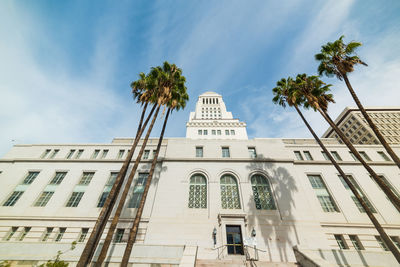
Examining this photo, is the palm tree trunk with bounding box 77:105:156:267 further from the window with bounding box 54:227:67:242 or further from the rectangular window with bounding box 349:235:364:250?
the rectangular window with bounding box 349:235:364:250

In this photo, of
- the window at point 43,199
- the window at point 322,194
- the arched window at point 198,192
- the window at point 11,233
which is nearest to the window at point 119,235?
the arched window at point 198,192

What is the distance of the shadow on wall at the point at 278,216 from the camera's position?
13094 mm

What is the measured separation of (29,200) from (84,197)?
20.9ft

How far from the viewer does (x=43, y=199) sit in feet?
56.4

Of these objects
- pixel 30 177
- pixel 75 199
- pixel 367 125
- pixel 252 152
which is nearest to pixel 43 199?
pixel 75 199

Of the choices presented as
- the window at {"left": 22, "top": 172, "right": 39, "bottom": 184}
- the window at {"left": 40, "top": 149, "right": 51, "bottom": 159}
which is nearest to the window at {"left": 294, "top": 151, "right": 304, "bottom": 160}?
the window at {"left": 22, "top": 172, "right": 39, "bottom": 184}

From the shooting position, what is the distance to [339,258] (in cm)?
1077

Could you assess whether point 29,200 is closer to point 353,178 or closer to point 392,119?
point 353,178

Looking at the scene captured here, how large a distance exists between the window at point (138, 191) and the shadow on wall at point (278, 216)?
40.6ft

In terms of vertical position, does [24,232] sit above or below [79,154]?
below

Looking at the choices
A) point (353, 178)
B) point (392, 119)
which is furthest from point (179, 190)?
point (392, 119)

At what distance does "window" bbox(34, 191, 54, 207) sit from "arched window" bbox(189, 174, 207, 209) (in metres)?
17.2

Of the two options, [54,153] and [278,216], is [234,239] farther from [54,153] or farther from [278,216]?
[54,153]

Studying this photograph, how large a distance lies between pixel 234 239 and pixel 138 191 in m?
11.7
